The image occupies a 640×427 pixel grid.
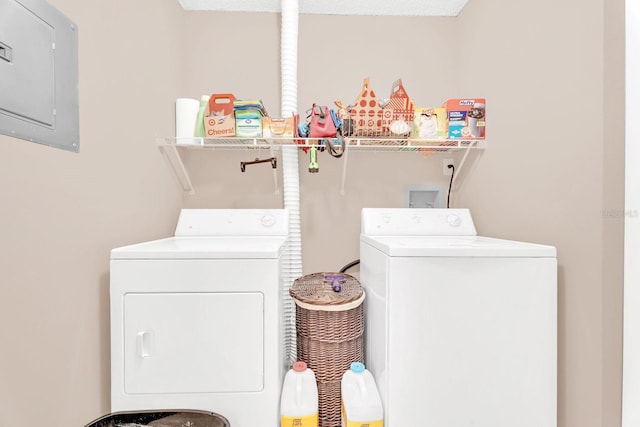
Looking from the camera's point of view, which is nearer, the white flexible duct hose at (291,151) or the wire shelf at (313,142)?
the wire shelf at (313,142)

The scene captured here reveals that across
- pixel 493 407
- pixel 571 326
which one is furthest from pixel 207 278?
pixel 571 326

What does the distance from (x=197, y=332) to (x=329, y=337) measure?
0.61 meters

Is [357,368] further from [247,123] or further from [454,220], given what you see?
[247,123]

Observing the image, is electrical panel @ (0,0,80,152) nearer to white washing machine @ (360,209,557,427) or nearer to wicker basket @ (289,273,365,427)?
wicker basket @ (289,273,365,427)

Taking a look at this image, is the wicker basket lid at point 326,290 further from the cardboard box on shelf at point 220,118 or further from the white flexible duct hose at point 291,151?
the cardboard box on shelf at point 220,118

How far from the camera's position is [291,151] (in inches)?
80.7

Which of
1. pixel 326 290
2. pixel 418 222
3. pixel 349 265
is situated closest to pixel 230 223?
pixel 326 290


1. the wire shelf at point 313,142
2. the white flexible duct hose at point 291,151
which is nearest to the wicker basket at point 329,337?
the white flexible duct hose at point 291,151

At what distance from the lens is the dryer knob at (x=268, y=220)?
1959 millimetres

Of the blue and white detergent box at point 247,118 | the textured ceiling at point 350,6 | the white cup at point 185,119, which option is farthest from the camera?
the textured ceiling at point 350,6

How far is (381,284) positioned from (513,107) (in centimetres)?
114

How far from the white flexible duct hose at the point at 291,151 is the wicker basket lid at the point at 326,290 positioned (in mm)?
274

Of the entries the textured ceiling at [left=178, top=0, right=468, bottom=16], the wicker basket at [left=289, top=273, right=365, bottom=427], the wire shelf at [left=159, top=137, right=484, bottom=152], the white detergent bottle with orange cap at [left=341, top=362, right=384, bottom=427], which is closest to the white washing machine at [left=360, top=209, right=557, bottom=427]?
the white detergent bottle with orange cap at [left=341, top=362, right=384, bottom=427]

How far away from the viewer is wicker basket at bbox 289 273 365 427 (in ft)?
4.96
